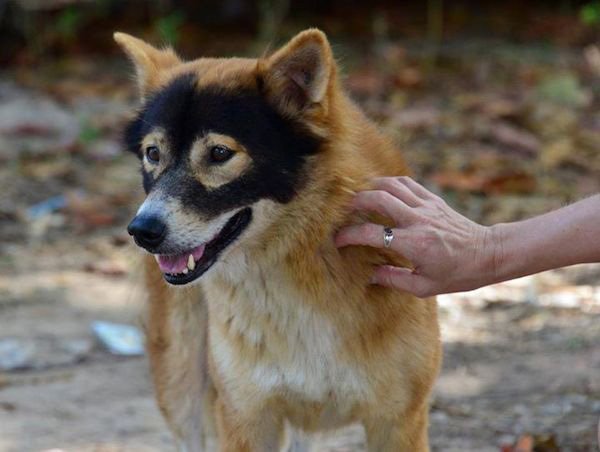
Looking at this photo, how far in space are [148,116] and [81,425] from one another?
1787 mm

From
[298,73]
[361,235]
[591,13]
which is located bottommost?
[591,13]

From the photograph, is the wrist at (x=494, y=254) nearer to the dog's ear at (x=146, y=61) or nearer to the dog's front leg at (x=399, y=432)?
the dog's front leg at (x=399, y=432)

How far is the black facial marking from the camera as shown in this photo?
3.54m

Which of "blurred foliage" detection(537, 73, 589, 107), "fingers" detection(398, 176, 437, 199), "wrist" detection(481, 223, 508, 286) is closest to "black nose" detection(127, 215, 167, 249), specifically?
"fingers" detection(398, 176, 437, 199)

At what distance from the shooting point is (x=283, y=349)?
3828 millimetres

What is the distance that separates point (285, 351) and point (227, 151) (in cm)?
71

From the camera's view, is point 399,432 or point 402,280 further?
point 399,432

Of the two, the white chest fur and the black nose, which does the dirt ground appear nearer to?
the white chest fur

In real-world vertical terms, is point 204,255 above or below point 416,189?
below

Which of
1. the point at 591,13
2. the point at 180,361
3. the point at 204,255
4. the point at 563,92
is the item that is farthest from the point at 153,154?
the point at 591,13

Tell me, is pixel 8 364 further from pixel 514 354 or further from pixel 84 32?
pixel 84 32

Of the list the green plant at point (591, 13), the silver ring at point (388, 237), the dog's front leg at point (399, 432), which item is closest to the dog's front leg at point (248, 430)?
the dog's front leg at point (399, 432)

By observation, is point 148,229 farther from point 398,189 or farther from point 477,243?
point 477,243

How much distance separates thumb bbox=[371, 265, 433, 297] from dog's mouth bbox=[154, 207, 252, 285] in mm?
459
